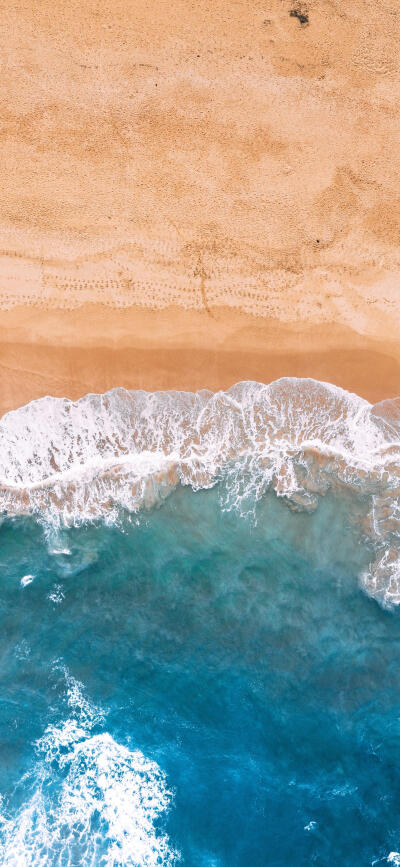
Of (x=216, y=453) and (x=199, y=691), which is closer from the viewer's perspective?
(x=199, y=691)

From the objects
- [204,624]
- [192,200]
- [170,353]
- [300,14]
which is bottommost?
[204,624]

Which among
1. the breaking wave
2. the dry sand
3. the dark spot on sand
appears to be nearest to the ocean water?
the breaking wave

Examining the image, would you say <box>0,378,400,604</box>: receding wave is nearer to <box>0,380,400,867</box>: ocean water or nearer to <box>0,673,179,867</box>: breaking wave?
<box>0,380,400,867</box>: ocean water

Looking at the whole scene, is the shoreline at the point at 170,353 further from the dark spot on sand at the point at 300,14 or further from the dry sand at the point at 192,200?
the dark spot on sand at the point at 300,14

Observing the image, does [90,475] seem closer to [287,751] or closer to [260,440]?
[260,440]

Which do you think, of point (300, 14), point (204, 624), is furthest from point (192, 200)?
point (204, 624)

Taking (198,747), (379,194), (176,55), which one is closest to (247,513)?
(198,747)

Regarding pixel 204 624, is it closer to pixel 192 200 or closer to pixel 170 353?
pixel 170 353
